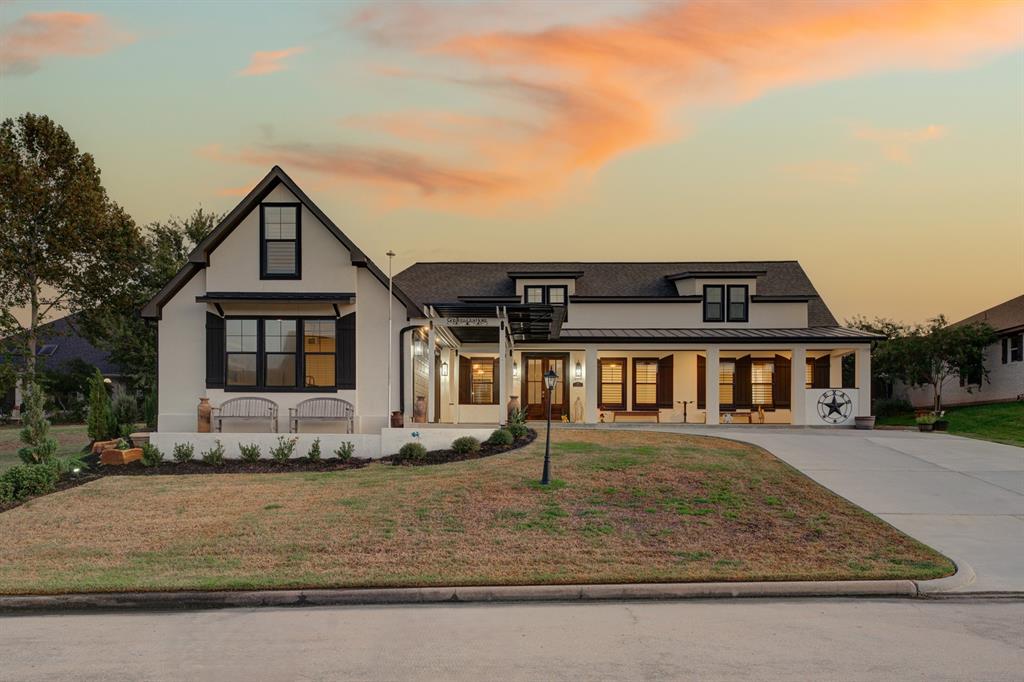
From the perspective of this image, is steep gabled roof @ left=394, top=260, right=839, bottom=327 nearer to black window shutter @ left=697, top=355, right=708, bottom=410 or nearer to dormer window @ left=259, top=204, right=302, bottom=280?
black window shutter @ left=697, top=355, right=708, bottom=410

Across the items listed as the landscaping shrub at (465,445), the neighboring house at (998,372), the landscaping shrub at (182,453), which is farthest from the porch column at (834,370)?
the landscaping shrub at (182,453)

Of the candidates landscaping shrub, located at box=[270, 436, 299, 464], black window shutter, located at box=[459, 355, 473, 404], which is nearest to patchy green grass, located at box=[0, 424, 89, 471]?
landscaping shrub, located at box=[270, 436, 299, 464]

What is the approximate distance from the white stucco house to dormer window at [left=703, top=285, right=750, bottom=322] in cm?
6

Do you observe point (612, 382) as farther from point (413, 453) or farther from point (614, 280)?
point (413, 453)

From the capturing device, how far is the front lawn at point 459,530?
34.3 feet

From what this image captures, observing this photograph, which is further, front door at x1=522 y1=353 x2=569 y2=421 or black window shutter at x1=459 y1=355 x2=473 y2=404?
front door at x1=522 y1=353 x2=569 y2=421

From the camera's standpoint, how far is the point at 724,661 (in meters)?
7.31

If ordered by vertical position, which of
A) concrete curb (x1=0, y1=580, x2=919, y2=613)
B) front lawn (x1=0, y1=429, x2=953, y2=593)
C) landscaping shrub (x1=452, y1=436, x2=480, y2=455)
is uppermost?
landscaping shrub (x1=452, y1=436, x2=480, y2=455)

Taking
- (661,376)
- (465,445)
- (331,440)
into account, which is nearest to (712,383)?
(661,376)

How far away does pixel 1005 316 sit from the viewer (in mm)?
40719

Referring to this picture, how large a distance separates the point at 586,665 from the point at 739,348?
2582cm

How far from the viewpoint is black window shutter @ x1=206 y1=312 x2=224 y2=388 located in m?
21.9

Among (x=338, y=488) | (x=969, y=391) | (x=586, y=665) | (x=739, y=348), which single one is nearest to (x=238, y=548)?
(x=338, y=488)

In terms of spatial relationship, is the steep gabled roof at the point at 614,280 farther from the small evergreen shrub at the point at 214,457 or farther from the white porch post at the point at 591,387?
the small evergreen shrub at the point at 214,457
